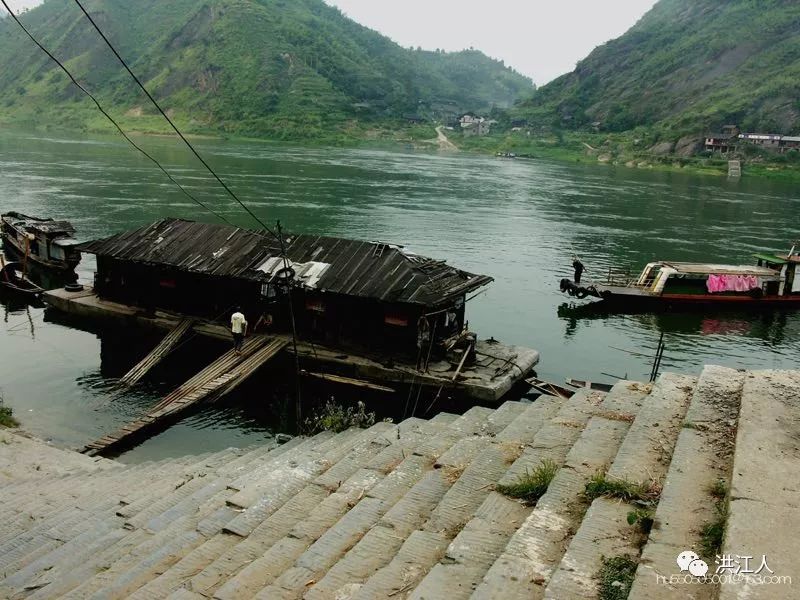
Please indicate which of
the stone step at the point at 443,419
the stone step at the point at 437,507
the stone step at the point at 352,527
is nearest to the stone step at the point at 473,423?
the stone step at the point at 443,419

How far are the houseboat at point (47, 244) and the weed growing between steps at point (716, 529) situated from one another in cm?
3151

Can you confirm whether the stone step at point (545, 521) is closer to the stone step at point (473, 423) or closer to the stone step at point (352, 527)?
the stone step at point (352, 527)

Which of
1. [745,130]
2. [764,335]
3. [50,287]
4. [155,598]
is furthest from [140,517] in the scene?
[745,130]

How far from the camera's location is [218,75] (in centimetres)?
13588

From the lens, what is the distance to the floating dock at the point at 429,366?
717 inches

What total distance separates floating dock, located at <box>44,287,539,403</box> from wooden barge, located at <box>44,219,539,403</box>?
0.04m

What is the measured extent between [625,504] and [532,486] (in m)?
0.94

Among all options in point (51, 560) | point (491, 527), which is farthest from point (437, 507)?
point (51, 560)

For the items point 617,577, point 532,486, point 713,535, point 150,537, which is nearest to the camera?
point 617,577

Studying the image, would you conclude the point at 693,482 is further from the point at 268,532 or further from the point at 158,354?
the point at 158,354

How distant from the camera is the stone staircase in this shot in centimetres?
474

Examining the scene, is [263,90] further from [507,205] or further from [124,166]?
[507,205]

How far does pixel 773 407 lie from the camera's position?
6551mm

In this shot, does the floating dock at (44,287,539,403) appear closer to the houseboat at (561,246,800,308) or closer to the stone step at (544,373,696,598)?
the stone step at (544,373,696,598)
